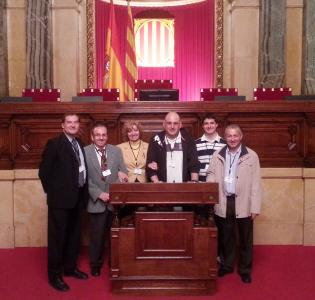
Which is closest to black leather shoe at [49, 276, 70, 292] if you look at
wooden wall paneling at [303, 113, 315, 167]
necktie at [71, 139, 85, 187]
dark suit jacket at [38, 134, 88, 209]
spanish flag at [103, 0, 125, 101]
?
dark suit jacket at [38, 134, 88, 209]

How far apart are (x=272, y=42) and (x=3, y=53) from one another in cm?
510

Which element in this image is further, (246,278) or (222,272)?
(222,272)

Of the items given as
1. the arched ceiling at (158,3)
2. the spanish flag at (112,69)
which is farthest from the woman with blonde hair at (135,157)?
the arched ceiling at (158,3)

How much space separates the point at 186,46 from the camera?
11.6 m

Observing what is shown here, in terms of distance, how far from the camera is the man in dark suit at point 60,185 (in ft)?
14.6

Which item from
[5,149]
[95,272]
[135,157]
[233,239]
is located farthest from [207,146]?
[5,149]

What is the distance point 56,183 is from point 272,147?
278 centimetres

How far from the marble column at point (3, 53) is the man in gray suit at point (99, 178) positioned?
4911mm

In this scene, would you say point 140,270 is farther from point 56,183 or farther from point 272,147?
point 272,147

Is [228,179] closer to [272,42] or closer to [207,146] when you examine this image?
[207,146]

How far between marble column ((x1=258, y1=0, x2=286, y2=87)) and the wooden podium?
538 cm

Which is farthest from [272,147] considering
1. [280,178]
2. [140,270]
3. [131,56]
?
[131,56]

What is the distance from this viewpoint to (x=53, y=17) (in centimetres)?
978

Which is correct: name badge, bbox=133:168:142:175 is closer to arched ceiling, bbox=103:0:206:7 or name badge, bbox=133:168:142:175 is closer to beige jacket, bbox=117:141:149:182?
beige jacket, bbox=117:141:149:182
